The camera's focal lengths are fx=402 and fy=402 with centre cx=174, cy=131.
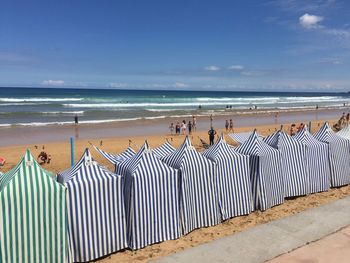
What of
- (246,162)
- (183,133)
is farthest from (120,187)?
(183,133)

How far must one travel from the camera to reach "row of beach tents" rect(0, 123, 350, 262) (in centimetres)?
692

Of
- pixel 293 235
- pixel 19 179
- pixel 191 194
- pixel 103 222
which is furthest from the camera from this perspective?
pixel 191 194

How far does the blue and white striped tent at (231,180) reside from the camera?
381 inches

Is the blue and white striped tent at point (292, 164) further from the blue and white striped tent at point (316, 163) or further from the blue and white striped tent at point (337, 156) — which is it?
the blue and white striped tent at point (337, 156)

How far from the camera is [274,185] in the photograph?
35.5 feet

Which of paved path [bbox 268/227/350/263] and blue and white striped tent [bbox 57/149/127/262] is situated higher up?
blue and white striped tent [bbox 57/149/127/262]

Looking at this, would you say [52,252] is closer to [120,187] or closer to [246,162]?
[120,187]

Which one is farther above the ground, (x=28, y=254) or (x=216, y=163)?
(x=216, y=163)

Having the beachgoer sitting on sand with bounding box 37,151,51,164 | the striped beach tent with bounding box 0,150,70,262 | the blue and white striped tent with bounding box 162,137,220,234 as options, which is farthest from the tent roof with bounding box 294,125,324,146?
the beachgoer sitting on sand with bounding box 37,151,51,164

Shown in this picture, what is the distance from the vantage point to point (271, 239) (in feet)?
27.1

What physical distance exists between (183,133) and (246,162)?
19001mm

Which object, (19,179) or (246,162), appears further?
(246,162)

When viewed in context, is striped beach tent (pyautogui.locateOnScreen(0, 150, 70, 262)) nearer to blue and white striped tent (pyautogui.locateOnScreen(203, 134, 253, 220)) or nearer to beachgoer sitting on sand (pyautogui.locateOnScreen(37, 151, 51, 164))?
blue and white striped tent (pyautogui.locateOnScreen(203, 134, 253, 220))

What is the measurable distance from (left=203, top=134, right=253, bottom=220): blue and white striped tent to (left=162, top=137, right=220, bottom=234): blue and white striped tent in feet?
0.77
